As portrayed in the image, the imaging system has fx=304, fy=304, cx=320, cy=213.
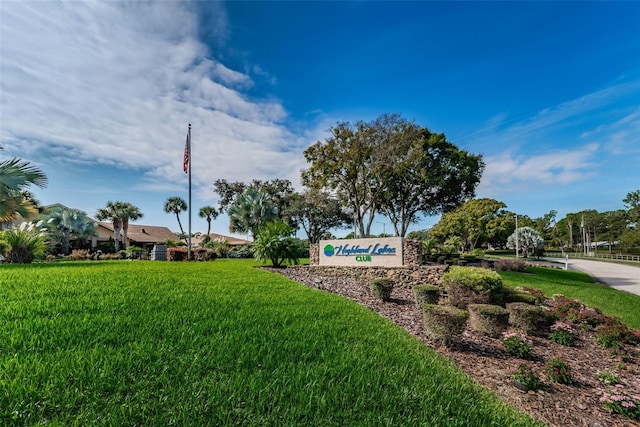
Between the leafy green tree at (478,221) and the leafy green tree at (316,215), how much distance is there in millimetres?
13837

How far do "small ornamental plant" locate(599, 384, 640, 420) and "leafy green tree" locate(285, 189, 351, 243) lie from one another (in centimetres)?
3093

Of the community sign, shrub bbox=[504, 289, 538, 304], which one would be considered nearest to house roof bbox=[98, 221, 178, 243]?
the community sign

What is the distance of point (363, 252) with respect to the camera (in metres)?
13.0

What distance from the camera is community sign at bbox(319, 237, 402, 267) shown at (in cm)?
1214

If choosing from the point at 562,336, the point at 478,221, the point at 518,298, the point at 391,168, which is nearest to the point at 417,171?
the point at 391,168

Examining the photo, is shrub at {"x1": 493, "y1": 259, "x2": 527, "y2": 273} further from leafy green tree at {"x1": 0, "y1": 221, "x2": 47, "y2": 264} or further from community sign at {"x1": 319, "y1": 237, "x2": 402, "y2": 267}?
leafy green tree at {"x1": 0, "y1": 221, "x2": 47, "y2": 264}

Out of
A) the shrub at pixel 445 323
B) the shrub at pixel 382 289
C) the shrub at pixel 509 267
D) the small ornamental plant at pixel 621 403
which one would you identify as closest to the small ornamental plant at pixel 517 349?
A: the shrub at pixel 445 323

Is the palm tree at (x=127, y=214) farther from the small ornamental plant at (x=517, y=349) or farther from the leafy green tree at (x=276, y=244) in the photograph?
the small ornamental plant at (x=517, y=349)

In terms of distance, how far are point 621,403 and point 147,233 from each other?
51.0 m

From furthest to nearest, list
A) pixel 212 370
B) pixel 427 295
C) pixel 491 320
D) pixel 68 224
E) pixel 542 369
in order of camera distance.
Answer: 1. pixel 68 224
2. pixel 427 295
3. pixel 491 320
4. pixel 542 369
5. pixel 212 370

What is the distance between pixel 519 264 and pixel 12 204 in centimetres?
2507

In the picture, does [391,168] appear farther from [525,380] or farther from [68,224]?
[68,224]

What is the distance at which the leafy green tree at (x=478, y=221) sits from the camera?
38.4 metres

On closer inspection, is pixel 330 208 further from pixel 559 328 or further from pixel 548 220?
pixel 548 220
